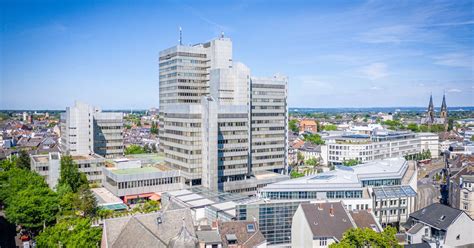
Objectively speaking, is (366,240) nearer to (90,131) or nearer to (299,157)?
(90,131)

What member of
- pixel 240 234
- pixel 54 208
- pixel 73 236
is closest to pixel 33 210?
pixel 54 208

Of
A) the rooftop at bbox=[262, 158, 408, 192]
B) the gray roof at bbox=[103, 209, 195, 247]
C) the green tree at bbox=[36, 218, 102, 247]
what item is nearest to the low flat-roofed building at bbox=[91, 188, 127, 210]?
the green tree at bbox=[36, 218, 102, 247]

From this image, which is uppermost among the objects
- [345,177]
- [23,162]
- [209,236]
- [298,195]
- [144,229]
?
[345,177]

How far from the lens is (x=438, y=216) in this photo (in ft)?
244

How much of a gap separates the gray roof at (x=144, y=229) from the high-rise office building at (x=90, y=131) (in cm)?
8842

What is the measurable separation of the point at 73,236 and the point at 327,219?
129 ft

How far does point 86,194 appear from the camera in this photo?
279 feet

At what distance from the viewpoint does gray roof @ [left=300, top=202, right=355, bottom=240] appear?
6525cm

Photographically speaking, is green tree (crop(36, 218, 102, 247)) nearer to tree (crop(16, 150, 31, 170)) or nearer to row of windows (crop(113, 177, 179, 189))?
row of windows (crop(113, 177, 179, 189))

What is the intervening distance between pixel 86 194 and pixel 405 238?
6386cm

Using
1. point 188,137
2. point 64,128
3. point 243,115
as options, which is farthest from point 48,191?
point 64,128

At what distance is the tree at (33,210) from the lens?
246 ft

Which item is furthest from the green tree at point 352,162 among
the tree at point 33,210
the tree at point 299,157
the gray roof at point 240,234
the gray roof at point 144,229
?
the gray roof at point 144,229

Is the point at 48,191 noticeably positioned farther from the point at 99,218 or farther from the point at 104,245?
the point at 104,245
